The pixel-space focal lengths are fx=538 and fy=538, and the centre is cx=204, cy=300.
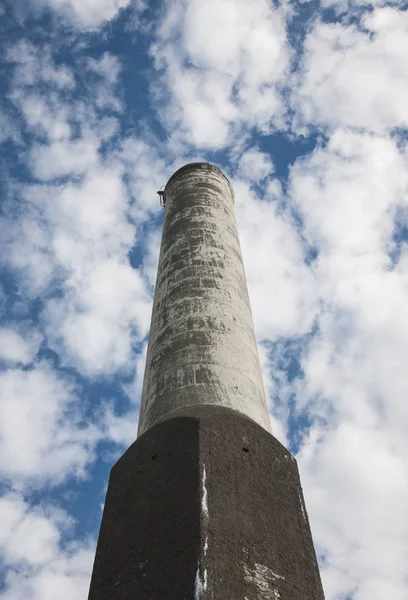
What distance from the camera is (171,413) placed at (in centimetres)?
441

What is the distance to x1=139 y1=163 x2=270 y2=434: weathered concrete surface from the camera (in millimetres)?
4652

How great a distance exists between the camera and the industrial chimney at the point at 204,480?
328 cm

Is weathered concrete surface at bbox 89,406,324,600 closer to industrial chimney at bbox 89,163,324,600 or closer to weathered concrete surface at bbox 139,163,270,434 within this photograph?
industrial chimney at bbox 89,163,324,600

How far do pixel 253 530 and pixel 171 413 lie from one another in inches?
47.3

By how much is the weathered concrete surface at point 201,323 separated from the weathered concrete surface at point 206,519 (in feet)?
1.17

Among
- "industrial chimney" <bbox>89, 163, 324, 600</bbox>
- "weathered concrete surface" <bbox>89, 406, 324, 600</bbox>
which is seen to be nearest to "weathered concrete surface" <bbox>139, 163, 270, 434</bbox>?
"industrial chimney" <bbox>89, 163, 324, 600</bbox>

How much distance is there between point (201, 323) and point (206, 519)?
2126 mm

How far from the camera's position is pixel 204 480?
364 centimetres

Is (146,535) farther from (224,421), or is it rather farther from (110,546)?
(224,421)

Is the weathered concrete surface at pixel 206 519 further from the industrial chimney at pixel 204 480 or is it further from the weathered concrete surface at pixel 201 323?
the weathered concrete surface at pixel 201 323

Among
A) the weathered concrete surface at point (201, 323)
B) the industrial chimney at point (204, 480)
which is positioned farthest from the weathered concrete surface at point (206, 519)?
the weathered concrete surface at point (201, 323)

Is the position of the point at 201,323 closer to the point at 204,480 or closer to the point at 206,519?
the point at 204,480

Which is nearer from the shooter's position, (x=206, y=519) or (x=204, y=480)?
(x=206, y=519)

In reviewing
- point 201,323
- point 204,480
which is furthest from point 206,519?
point 201,323
